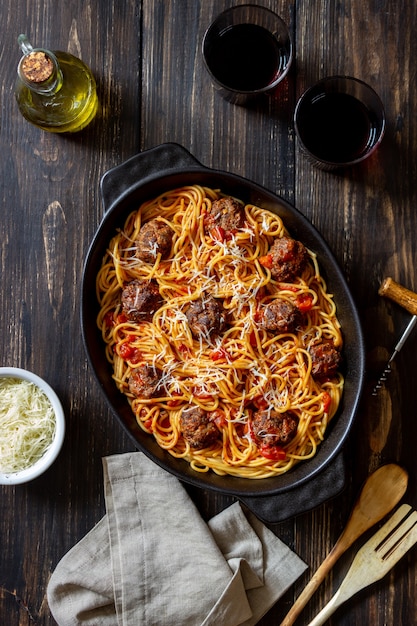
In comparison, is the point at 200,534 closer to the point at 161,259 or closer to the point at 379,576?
the point at 379,576

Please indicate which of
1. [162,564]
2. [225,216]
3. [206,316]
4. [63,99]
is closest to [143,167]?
[225,216]

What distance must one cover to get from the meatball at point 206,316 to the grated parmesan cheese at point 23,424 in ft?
2.78

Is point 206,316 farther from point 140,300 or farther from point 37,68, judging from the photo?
point 37,68

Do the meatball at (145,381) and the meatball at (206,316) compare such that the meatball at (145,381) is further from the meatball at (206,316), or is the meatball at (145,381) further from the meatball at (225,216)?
the meatball at (225,216)

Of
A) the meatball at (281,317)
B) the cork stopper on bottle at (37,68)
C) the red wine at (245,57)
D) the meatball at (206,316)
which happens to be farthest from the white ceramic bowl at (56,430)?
the red wine at (245,57)

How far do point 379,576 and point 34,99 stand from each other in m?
3.00

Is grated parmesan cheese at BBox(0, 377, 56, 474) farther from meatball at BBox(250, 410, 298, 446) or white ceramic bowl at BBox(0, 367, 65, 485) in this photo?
meatball at BBox(250, 410, 298, 446)

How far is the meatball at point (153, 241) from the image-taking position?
3.34m

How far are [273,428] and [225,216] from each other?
3.44ft

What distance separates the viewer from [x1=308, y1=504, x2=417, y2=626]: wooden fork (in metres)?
3.59

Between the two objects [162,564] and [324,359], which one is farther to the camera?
[162,564]

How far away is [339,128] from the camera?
3.47 metres

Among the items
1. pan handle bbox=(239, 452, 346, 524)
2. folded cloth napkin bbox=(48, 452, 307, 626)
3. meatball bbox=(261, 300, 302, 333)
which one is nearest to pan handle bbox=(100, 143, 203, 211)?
meatball bbox=(261, 300, 302, 333)

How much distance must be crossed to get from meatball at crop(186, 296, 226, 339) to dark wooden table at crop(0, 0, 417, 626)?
0.68 meters
